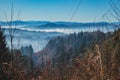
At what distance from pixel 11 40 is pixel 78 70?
97 centimetres

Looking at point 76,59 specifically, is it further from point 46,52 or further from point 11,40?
point 11,40

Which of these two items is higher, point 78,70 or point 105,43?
point 105,43

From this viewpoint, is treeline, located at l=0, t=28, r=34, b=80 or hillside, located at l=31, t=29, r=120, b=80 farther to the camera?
treeline, located at l=0, t=28, r=34, b=80

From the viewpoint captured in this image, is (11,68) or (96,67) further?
(11,68)

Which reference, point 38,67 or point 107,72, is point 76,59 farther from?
point 38,67

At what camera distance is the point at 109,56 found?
471 cm

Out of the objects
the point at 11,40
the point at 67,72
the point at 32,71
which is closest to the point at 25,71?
the point at 32,71

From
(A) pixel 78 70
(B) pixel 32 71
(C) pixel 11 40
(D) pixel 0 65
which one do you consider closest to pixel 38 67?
(B) pixel 32 71

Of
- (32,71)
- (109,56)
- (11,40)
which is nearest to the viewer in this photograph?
(11,40)

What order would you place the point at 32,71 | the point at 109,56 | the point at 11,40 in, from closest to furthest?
the point at 11,40 < the point at 109,56 < the point at 32,71

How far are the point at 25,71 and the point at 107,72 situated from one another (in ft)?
4.49

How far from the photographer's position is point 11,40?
14.4 ft

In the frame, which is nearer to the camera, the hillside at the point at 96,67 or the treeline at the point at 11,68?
the hillside at the point at 96,67

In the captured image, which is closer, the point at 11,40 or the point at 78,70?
the point at 11,40
